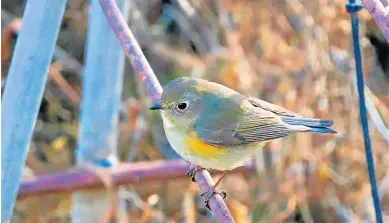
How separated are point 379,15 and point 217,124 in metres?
0.88

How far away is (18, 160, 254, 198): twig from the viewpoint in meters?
1.95

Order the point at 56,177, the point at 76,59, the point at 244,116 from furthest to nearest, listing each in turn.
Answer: the point at 76,59 < the point at 244,116 < the point at 56,177

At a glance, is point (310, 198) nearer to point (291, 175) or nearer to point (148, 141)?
point (291, 175)

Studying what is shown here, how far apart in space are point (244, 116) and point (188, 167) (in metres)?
0.24

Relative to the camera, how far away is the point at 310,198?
309cm

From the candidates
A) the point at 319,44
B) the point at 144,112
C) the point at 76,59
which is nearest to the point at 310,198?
the point at 319,44

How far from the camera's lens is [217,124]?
2.03m

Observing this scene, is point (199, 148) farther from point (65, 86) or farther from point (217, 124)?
point (65, 86)

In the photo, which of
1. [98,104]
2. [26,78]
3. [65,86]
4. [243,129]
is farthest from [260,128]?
[65,86]

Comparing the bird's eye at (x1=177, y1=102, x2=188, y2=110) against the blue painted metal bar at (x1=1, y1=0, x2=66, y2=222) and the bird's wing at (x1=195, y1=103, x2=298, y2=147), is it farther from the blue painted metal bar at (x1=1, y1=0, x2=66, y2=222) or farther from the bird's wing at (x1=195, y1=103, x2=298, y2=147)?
the blue painted metal bar at (x1=1, y1=0, x2=66, y2=222)

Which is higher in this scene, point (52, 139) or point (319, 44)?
point (319, 44)

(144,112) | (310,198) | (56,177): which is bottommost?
(310,198)

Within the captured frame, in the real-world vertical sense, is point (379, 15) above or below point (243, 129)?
above

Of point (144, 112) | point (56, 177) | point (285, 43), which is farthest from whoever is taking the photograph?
point (144, 112)
